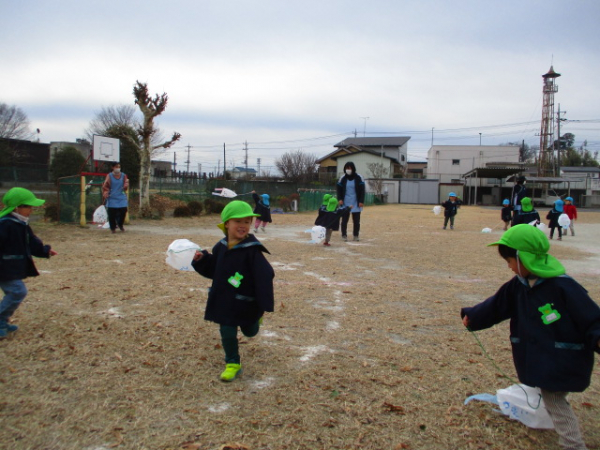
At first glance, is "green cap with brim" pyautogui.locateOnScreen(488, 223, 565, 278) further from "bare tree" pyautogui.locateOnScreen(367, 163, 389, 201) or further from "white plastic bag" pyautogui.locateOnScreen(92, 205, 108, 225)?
"bare tree" pyautogui.locateOnScreen(367, 163, 389, 201)

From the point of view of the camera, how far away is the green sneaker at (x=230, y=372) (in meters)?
3.41

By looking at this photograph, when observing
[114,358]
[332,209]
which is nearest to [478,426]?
[114,358]

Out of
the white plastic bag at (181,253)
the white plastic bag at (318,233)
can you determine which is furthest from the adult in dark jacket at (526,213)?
the white plastic bag at (181,253)

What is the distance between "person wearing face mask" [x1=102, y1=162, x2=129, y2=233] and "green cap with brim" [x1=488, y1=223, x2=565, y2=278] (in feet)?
37.1

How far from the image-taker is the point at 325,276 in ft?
24.5

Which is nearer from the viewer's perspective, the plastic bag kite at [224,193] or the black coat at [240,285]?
the black coat at [240,285]

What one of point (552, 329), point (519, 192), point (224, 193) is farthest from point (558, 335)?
point (224, 193)

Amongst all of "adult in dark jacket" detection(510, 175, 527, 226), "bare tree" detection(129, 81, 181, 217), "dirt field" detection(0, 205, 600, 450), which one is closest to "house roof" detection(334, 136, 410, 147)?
"bare tree" detection(129, 81, 181, 217)

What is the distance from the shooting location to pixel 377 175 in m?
61.0

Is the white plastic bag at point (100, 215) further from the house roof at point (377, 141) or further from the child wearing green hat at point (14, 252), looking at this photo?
the house roof at point (377, 141)

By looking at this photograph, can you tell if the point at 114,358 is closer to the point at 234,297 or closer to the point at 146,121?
the point at 234,297

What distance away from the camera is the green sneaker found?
341 centimetres

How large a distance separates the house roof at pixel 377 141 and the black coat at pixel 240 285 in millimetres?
68703

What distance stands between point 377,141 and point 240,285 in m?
74.0
